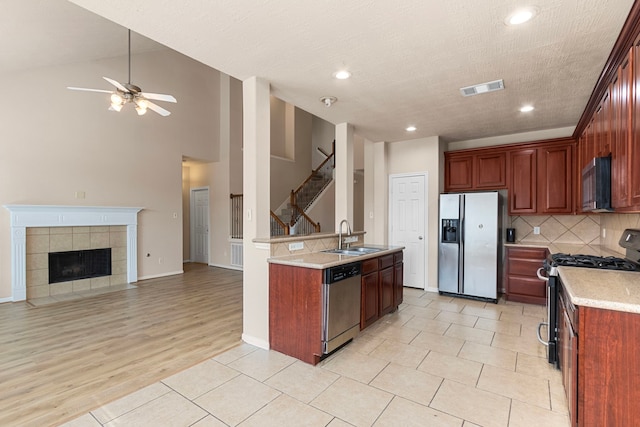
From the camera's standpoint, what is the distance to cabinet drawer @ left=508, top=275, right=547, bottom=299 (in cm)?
434

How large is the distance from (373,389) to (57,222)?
550 cm

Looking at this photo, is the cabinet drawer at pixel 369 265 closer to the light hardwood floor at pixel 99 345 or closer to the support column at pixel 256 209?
the support column at pixel 256 209

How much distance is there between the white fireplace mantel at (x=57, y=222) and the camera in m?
4.58

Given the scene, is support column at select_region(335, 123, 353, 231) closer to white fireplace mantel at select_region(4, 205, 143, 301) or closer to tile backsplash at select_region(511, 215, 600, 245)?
tile backsplash at select_region(511, 215, 600, 245)

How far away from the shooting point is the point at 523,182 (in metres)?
4.64

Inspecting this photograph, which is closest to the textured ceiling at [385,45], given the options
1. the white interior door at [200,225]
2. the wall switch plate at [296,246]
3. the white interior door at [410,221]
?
the white interior door at [410,221]

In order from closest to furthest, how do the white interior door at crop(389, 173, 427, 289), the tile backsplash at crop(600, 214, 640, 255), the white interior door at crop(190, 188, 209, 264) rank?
the tile backsplash at crop(600, 214, 640, 255)
the white interior door at crop(389, 173, 427, 289)
the white interior door at crop(190, 188, 209, 264)

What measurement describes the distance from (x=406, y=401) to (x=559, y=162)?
4155 mm

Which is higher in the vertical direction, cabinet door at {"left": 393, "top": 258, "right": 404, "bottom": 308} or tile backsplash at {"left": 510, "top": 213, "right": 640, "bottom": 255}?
tile backsplash at {"left": 510, "top": 213, "right": 640, "bottom": 255}

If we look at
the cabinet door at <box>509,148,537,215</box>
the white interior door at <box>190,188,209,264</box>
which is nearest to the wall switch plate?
the cabinet door at <box>509,148,537,215</box>

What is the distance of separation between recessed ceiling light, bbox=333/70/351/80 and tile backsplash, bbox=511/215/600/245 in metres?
→ 3.83

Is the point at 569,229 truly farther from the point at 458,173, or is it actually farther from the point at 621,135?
the point at 621,135

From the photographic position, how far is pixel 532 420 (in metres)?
1.95

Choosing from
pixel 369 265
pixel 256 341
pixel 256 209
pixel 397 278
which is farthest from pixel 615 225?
pixel 256 341
